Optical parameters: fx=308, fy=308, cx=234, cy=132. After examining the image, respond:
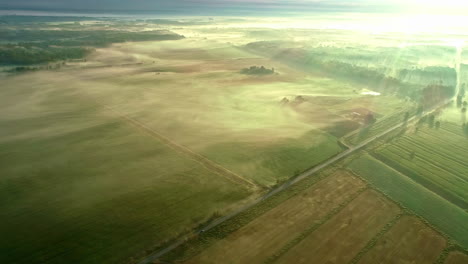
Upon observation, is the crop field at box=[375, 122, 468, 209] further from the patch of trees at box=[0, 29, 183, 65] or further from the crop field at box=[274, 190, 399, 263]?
the patch of trees at box=[0, 29, 183, 65]

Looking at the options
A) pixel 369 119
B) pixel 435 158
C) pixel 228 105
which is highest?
pixel 228 105

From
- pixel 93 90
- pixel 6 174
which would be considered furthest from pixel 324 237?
pixel 93 90

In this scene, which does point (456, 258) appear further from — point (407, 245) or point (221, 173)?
point (221, 173)

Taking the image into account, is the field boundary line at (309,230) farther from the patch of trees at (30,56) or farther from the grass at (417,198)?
the patch of trees at (30,56)

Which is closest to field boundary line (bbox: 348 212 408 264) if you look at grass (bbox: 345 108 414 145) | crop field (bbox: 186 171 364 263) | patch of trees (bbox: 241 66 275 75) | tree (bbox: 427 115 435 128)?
crop field (bbox: 186 171 364 263)

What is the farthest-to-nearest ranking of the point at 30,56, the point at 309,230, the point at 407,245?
1. the point at 30,56
2. the point at 309,230
3. the point at 407,245

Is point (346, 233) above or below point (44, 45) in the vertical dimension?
below

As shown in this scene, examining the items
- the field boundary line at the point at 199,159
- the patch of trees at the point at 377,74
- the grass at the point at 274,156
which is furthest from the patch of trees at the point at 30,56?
the grass at the point at 274,156

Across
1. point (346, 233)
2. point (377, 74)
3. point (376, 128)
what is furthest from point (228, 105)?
point (377, 74)
